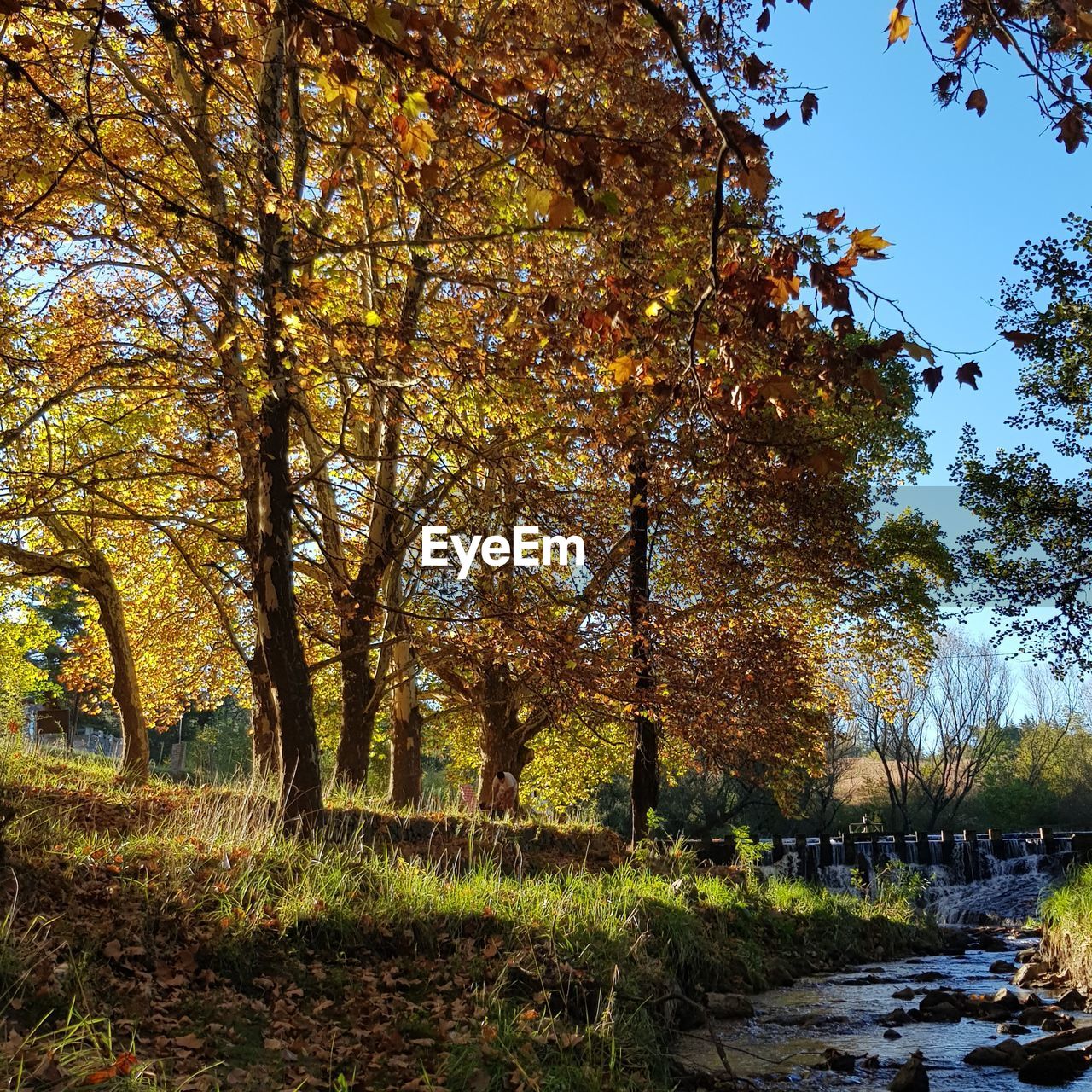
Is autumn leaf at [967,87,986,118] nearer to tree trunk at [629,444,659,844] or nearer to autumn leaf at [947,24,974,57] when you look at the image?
autumn leaf at [947,24,974,57]

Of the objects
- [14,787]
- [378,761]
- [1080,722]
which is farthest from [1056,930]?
[1080,722]

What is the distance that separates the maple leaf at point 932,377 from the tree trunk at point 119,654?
15.3 m

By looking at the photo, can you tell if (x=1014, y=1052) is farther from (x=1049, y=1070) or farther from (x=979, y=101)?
(x=979, y=101)

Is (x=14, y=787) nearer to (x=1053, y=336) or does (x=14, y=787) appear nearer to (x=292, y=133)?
(x=292, y=133)

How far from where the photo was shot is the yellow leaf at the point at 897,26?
338 cm

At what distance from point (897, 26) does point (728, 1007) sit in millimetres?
7864

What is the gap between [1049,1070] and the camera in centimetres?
671

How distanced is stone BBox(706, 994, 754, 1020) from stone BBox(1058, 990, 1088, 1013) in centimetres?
338

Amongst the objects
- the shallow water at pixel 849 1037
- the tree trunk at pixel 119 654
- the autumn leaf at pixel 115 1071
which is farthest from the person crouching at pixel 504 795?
the autumn leaf at pixel 115 1071

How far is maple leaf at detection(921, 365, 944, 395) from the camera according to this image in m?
3.84

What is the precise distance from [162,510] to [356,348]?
8.32 metres

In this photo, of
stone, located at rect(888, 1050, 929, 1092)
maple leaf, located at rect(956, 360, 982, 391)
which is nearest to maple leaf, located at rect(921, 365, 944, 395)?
maple leaf, located at rect(956, 360, 982, 391)

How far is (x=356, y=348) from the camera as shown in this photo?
8156 mm

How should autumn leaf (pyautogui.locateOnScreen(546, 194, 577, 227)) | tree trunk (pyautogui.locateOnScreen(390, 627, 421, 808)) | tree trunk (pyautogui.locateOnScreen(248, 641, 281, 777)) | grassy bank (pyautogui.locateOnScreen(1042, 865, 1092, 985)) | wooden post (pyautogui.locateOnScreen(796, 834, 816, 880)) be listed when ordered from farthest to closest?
1. wooden post (pyautogui.locateOnScreen(796, 834, 816, 880))
2. tree trunk (pyautogui.locateOnScreen(390, 627, 421, 808))
3. tree trunk (pyautogui.locateOnScreen(248, 641, 281, 777))
4. grassy bank (pyautogui.locateOnScreen(1042, 865, 1092, 985))
5. autumn leaf (pyautogui.locateOnScreen(546, 194, 577, 227))
